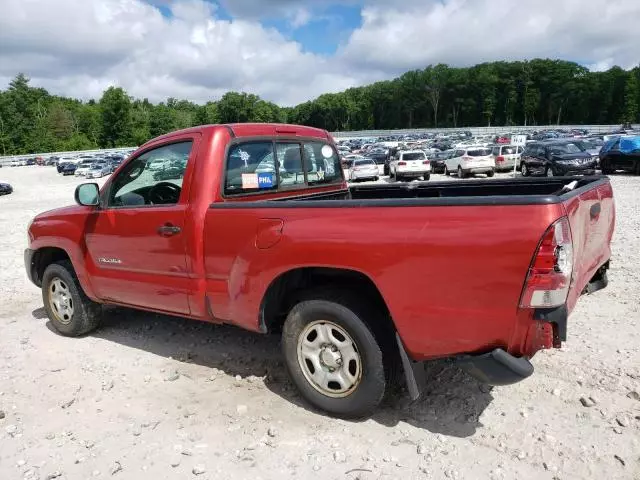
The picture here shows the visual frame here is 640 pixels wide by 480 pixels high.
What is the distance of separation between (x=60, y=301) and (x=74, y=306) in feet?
1.04

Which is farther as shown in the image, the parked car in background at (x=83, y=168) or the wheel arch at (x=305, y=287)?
the parked car in background at (x=83, y=168)

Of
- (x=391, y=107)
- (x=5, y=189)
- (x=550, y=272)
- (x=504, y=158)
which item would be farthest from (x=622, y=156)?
(x=391, y=107)

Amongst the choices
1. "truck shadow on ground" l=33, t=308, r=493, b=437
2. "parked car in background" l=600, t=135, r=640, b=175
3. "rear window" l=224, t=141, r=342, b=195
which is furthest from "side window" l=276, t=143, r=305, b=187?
"parked car in background" l=600, t=135, r=640, b=175

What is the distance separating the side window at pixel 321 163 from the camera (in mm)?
4855

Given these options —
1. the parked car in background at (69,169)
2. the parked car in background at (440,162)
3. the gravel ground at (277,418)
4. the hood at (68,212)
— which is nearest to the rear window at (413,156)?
the parked car in background at (440,162)

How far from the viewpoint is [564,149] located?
2284 cm

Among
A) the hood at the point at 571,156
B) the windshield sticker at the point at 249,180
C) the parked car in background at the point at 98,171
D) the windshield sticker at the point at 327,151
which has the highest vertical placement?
the windshield sticker at the point at 327,151

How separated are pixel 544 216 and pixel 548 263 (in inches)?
9.4

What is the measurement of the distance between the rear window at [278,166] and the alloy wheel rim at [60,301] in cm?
247

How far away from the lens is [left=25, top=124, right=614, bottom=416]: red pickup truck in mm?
2688

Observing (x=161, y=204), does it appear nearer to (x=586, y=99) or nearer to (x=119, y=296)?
(x=119, y=296)

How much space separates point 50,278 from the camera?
542 cm

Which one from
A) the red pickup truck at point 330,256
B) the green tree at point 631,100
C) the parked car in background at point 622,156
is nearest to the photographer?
the red pickup truck at point 330,256

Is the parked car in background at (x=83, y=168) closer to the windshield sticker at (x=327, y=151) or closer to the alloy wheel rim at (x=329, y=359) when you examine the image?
the windshield sticker at (x=327, y=151)
